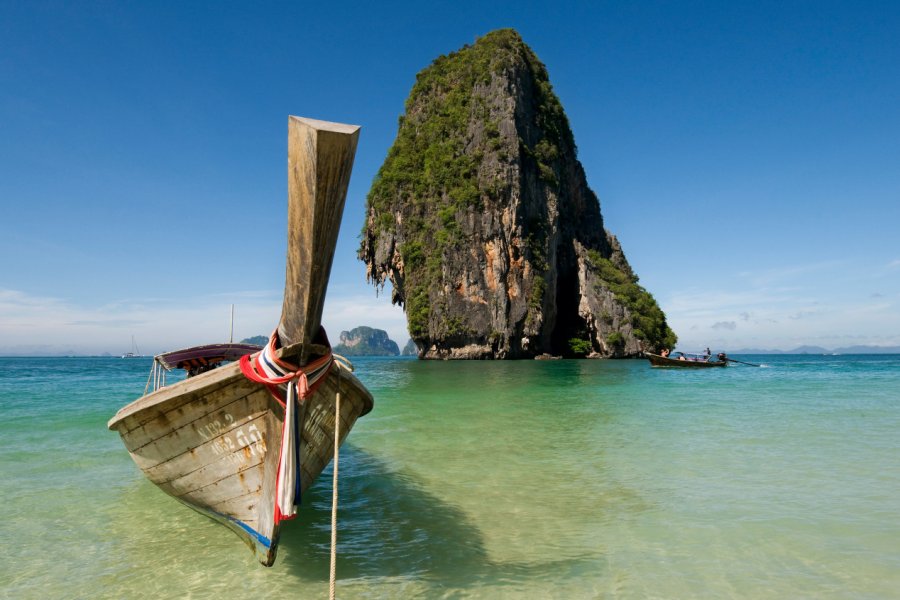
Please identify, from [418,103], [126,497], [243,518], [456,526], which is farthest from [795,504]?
[418,103]

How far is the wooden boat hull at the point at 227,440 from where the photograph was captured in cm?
368

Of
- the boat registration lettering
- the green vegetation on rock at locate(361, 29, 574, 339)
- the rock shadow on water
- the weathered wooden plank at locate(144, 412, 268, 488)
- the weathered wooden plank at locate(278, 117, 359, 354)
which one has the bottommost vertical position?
the rock shadow on water

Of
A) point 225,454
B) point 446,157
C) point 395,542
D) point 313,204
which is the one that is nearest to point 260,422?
point 225,454

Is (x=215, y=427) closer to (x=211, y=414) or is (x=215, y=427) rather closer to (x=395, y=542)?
(x=211, y=414)

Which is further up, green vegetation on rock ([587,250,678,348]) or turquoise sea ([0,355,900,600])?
green vegetation on rock ([587,250,678,348])

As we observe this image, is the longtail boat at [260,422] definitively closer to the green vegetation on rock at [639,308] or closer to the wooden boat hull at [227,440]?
the wooden boat hull at [227,440]

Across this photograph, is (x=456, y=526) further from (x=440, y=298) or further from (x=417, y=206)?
(x=417, y=206)

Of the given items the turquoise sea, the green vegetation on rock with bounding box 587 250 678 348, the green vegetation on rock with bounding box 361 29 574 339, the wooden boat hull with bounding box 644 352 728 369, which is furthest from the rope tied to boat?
the green vegetation on rock with bounding box 587 250 678 348

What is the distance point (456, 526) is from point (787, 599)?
2749mm

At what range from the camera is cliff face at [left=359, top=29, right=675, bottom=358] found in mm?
46438

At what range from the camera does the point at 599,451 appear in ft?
27.6

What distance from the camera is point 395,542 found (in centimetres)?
473

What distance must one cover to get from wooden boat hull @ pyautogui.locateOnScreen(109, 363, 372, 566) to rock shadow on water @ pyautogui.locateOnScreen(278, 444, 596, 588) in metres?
0.75

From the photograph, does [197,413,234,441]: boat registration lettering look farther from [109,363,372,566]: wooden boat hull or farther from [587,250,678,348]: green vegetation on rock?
[587,250,678,348]: green vegetation on rock
